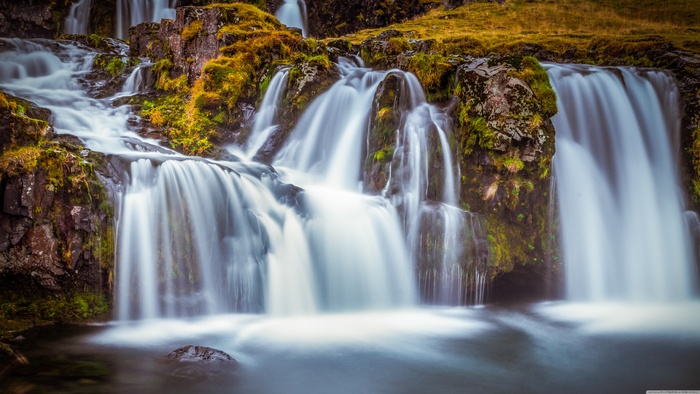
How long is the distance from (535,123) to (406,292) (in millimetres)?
3783

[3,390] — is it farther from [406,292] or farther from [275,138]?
[275,138]

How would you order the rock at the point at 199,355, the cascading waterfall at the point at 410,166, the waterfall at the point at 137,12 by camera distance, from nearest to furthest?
the rock at the point at 199,355
the cascading waterfall at the point at 410,166
the waterfall at the point at 137,12

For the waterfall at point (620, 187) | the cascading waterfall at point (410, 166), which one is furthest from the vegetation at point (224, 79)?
the waterfall at point (620, 187)

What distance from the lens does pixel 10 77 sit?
14539 millimetres

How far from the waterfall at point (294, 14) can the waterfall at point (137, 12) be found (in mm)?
4825

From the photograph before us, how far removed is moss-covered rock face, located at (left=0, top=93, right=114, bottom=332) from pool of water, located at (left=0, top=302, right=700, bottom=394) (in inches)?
17.8

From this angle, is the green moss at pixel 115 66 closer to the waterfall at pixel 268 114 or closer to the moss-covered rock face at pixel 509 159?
the waterfall at pixel 268 114

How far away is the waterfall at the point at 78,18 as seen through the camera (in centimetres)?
2259

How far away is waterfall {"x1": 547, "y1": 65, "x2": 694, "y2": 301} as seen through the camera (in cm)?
1013

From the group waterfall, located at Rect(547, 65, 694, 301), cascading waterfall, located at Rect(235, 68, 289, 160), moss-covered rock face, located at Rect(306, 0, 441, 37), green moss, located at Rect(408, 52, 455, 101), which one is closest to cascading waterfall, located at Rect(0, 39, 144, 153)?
cascading waterfall, located at Rect(235, 68, 289, 160)

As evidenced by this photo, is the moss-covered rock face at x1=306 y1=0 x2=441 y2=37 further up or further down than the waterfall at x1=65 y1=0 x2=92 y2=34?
further up

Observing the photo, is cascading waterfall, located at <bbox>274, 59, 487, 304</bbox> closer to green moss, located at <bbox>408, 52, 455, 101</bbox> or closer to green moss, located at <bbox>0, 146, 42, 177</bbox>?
green moss, located at <bbox>408, 52, 455, 101</bbox>

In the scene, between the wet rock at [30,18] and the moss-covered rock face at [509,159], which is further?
the wet rock at [30,18]

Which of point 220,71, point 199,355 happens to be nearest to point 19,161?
point 199,355
